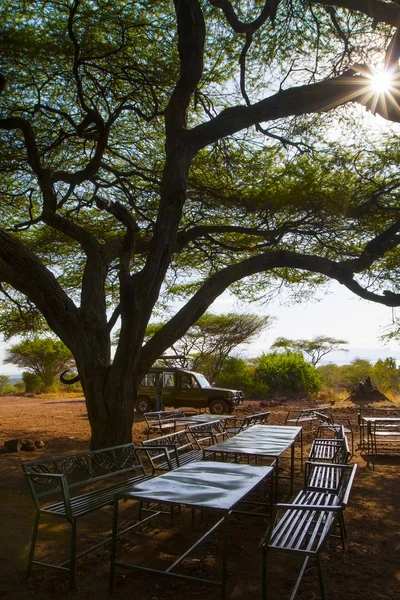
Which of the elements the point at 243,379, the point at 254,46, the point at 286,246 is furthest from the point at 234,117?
the point at 243,379

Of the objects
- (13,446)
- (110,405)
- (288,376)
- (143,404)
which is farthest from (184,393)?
(110,405)

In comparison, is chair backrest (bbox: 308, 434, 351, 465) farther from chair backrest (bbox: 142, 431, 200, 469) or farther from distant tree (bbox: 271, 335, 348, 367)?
distant tree (bbox: 271, 335, 348, 367)

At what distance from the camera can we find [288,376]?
1011 inches

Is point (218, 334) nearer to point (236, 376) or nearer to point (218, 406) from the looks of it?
point (236, 376)

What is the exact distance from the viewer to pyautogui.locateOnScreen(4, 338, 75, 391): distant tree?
116 ft

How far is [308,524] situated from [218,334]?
1104 inches

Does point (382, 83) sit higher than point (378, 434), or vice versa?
point (382, 83)

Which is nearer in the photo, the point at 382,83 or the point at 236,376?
the point at 382,83

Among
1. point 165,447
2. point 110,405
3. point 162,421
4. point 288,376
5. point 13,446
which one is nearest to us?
point 165,447

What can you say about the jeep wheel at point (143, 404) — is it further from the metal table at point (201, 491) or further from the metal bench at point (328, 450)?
the metal table at point (201, 491)

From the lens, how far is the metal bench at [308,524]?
10.7 ft

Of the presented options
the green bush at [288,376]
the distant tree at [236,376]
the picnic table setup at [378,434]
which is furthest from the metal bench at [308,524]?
the distant tree at [236,376]

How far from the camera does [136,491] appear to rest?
3.65m

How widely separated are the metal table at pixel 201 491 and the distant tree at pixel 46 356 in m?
31.7
